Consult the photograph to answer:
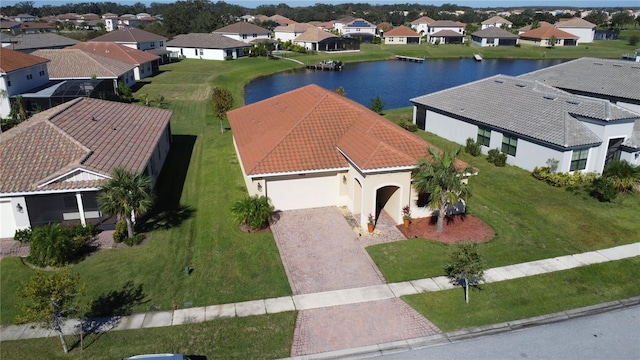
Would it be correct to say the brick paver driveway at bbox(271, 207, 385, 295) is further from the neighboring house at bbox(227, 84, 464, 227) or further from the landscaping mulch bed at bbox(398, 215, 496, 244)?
the landscaping mulch bed at bbox(398, 215, 496, 244)

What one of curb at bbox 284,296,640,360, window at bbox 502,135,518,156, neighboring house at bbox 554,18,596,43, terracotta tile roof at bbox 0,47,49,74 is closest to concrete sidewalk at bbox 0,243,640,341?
curb at bbox 284,296,640,360

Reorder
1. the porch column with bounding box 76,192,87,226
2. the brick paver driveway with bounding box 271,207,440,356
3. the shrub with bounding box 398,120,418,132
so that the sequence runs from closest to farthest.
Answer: the brick paver driveway with bounding box 271,207,440,356 → the porch column with bounding box 76,192,87,226 → the shrub with bounding box 398,120,418,132

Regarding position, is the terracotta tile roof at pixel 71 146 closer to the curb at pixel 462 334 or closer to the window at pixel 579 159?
the curb at pixel 462 334

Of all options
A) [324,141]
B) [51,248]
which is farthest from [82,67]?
[51,248]

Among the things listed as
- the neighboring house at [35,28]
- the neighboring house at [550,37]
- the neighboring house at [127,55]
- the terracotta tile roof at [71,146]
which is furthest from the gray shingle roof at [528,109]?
the neighboring house at [35,28]

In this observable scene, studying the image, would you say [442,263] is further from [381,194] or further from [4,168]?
[4,168]

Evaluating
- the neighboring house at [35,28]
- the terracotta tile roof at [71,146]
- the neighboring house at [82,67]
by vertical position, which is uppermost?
the neighboring house at [35,28]

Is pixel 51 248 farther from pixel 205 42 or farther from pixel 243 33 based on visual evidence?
pixel 243 33
